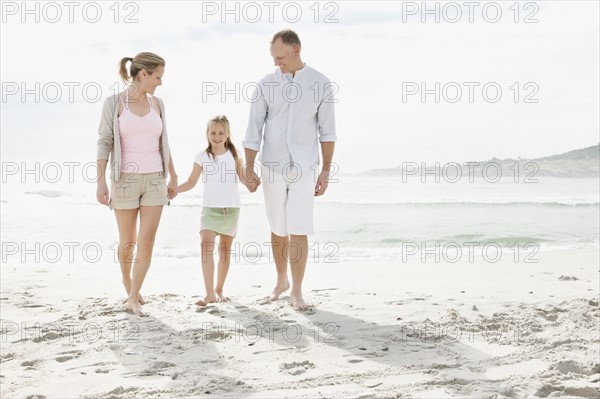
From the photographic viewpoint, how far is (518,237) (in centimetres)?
1081

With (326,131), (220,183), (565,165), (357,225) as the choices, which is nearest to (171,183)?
(220,183)

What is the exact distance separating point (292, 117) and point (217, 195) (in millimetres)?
979

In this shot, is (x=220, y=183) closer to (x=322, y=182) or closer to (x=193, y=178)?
(x=193, y=178)

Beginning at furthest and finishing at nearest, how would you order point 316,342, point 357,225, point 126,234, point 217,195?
point 357,225 → point 217,195 → point 126,234 → point 316,342

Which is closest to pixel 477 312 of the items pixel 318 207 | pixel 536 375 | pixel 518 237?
pixel 536 375

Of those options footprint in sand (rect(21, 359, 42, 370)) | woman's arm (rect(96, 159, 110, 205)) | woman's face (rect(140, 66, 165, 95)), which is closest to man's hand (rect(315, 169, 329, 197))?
woman's face (rect(140, 66, 165, 95))

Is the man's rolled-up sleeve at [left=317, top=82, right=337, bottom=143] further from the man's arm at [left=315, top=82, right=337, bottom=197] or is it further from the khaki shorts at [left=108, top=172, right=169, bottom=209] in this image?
the khaki shorts at [left=108, top=172, right=169, bottom=209]

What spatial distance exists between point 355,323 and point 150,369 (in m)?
→ 1.54

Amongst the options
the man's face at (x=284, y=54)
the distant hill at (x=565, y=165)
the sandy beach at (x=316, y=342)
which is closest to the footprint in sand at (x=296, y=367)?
the sandy beach at (x=316, y=342)

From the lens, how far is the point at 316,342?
4070mm

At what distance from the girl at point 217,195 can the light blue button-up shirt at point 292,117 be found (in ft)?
1.56

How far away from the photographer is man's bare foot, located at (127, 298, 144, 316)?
16.2 ft

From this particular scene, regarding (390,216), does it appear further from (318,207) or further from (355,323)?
(355,323)

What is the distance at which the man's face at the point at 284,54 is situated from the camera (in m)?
4.84
